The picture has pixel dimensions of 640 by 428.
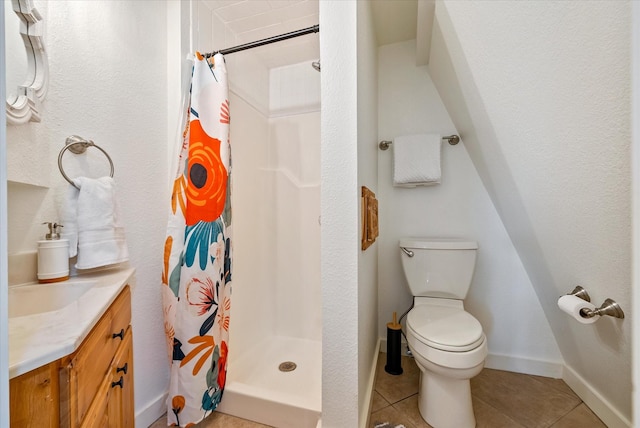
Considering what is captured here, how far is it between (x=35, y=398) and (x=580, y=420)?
206 cm

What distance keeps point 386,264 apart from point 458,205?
65 centimetres

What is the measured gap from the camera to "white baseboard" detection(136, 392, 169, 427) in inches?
46.7

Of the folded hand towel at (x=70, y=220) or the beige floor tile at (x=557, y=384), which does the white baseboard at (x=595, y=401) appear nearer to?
the beige floor tile at (x=557, y=384)

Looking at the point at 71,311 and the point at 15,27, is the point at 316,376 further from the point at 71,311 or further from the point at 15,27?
the point at 15,27

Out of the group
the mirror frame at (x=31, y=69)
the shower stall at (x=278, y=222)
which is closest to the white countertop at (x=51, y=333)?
the mirror frame at (x=31, y=69)

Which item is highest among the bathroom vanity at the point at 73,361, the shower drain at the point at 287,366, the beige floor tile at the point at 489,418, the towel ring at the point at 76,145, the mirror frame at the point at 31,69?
the mirror frame at the point at 31,69

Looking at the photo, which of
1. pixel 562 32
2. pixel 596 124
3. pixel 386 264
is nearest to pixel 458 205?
pixel 386 264

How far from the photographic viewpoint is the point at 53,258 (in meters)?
0.85

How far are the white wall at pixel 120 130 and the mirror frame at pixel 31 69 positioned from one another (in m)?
0.05

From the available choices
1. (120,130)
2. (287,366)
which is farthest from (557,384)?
(120,130)

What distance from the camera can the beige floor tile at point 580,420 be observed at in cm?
124

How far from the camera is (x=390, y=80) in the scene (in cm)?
192

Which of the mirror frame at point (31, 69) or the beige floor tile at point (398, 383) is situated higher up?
the mirror frame at point (31, 69)

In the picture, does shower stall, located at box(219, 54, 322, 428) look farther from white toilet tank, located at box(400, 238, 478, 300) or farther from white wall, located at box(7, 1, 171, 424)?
white toilet tank, located at box(400, 238, 478, 300)
